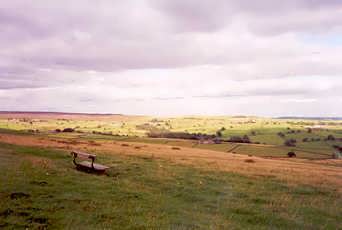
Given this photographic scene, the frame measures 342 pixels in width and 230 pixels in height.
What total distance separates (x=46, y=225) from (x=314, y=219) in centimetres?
A: 1123

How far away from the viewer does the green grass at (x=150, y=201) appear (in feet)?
39.1

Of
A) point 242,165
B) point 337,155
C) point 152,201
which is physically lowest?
point 337,155

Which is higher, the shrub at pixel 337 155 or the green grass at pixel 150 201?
the green grass at pixel 150 201

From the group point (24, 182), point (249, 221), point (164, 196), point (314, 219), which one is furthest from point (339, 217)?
point (24, 182)

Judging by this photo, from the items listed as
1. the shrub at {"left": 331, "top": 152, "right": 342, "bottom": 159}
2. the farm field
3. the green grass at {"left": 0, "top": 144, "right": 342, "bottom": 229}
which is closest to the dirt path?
the farm field

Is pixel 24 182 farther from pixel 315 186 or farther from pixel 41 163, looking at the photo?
pixel 315 186

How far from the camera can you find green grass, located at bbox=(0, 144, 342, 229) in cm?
1192

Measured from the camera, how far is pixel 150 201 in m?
15.4

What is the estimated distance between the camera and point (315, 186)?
23.9 meters

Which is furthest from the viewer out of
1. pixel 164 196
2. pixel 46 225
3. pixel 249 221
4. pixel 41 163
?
pixel 41 163

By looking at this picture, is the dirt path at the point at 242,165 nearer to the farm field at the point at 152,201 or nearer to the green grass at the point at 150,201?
the farm field at the point at 152,201

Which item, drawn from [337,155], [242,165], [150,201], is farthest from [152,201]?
[337,155]

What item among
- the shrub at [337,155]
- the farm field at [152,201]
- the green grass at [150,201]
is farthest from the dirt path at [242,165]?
the shrub at [337,155]

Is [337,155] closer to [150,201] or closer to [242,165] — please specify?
[242,165]
